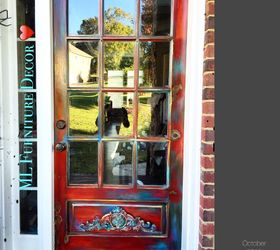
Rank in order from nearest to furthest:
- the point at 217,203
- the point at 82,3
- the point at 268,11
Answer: the point at 268,11 → the point at 217,203 → the point at 82,3

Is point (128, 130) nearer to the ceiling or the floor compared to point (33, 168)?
nearer to the ceiling

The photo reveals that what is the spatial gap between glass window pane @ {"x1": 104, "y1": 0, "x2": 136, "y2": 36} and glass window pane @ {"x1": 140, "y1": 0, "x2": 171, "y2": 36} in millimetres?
76

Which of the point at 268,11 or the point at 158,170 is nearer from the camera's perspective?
the point at 268,11

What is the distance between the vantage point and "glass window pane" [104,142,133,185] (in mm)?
1978

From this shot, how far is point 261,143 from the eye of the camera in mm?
1656

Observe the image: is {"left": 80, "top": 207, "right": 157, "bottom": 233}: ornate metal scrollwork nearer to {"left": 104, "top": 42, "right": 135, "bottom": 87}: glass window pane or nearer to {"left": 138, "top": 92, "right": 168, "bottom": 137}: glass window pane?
{"left": 138, "top": 92, "right": 168, "bottom": 137}: glass window pane

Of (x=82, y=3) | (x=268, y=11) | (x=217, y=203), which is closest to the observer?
(x=268, y=11)

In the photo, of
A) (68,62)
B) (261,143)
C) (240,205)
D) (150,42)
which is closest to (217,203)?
(240,205)

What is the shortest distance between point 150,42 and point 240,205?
1203 millimetres

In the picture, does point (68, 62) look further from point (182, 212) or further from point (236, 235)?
point (236, 235)

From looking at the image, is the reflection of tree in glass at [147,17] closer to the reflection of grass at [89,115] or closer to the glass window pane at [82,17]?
the glass window pane at [82,17]

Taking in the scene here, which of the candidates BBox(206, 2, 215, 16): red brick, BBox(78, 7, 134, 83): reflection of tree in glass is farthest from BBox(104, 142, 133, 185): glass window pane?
BBox(206, 2, 215, 16): red brick

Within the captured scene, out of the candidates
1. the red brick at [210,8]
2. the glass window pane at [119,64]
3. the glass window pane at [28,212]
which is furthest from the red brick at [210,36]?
the glass window pane at [28,212]

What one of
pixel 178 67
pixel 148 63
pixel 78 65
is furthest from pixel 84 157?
pixel 178 67
